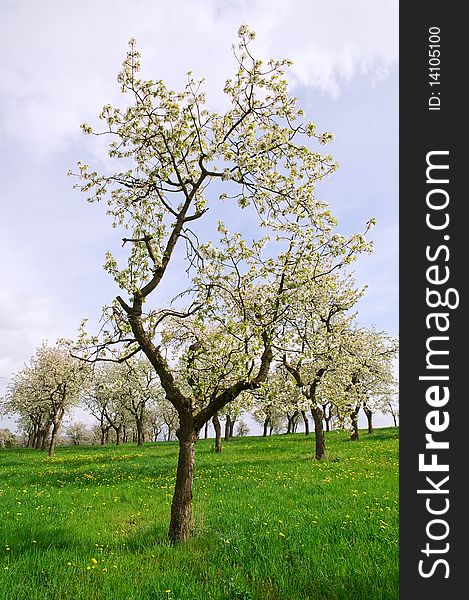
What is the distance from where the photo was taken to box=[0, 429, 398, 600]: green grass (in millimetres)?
6746

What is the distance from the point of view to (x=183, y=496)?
9852 millimetres

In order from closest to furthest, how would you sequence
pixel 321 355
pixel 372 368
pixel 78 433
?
pixel 321 355 → pixel 372 368 → pixel 78 433

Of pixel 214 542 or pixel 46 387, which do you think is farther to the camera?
pixel 46 387

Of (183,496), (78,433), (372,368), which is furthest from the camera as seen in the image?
(78,433)

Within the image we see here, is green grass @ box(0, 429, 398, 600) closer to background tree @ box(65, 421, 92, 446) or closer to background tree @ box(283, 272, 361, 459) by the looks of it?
background tree @ box(283, 272, 361, 459)

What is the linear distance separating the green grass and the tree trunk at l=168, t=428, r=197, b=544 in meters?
0.30

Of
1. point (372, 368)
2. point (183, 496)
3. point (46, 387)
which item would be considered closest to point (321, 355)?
point (183, 496)

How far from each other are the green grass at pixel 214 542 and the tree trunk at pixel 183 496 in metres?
0.30

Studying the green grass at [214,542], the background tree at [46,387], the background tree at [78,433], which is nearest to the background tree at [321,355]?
the green grass at [214,542]

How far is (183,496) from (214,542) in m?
1.19

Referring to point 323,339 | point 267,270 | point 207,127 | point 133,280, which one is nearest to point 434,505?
point 267,270

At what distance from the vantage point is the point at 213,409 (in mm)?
10250

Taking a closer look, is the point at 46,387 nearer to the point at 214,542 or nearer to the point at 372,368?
the point at 372,368

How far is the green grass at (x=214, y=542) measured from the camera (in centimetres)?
675
